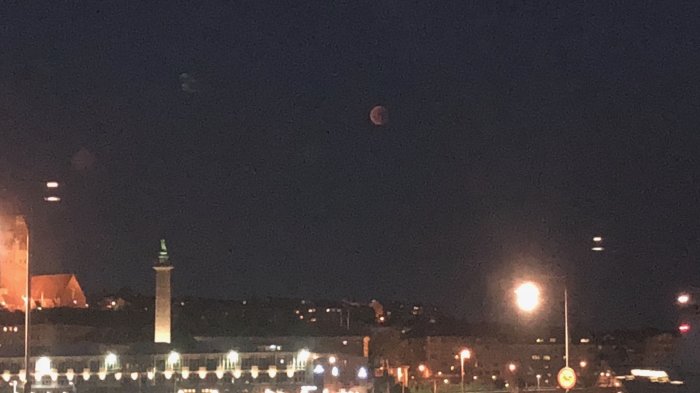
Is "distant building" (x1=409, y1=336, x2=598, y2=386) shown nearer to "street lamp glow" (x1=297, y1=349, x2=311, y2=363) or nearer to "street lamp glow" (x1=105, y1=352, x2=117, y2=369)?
"street lamp glow" (x1=297, y1=349, x2=311, y2=363)

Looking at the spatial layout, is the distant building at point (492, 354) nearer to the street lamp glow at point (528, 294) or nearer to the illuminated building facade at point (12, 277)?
the illuminated building facade at point (12, 277)

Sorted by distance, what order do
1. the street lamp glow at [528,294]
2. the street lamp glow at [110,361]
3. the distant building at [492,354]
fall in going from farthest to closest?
the distant building at [492,354]
the street lamp glow at [110,361]
the street lamp glow at [528,294]

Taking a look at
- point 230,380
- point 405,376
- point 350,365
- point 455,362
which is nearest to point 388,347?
point 455,362

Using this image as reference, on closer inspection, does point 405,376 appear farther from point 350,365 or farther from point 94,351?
point 94,351

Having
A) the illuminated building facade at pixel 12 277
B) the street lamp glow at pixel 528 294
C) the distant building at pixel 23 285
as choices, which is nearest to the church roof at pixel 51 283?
the distant building at pixel 23 285

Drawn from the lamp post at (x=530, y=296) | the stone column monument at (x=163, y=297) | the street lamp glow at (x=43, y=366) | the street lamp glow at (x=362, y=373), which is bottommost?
the street lamp glow at (x=362, y=373)

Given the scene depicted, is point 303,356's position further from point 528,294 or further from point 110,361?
point 528,294

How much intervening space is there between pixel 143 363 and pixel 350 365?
1458cm

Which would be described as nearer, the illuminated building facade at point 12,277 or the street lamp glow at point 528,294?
the street lamp glow at point 528,294

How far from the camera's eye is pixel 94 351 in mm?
79625

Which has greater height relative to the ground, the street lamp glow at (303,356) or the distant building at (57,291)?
the distant building at (57,291)

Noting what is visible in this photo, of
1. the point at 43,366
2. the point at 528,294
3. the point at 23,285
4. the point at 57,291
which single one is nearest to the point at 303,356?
the point at 43,366

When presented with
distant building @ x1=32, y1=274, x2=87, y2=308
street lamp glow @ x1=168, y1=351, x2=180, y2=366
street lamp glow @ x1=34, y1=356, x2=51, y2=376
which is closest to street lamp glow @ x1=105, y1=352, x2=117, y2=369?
street lamp glow @ x1=168, y1=351, x2=180, y2=366

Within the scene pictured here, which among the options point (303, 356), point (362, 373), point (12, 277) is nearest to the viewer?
point (362, 373)
